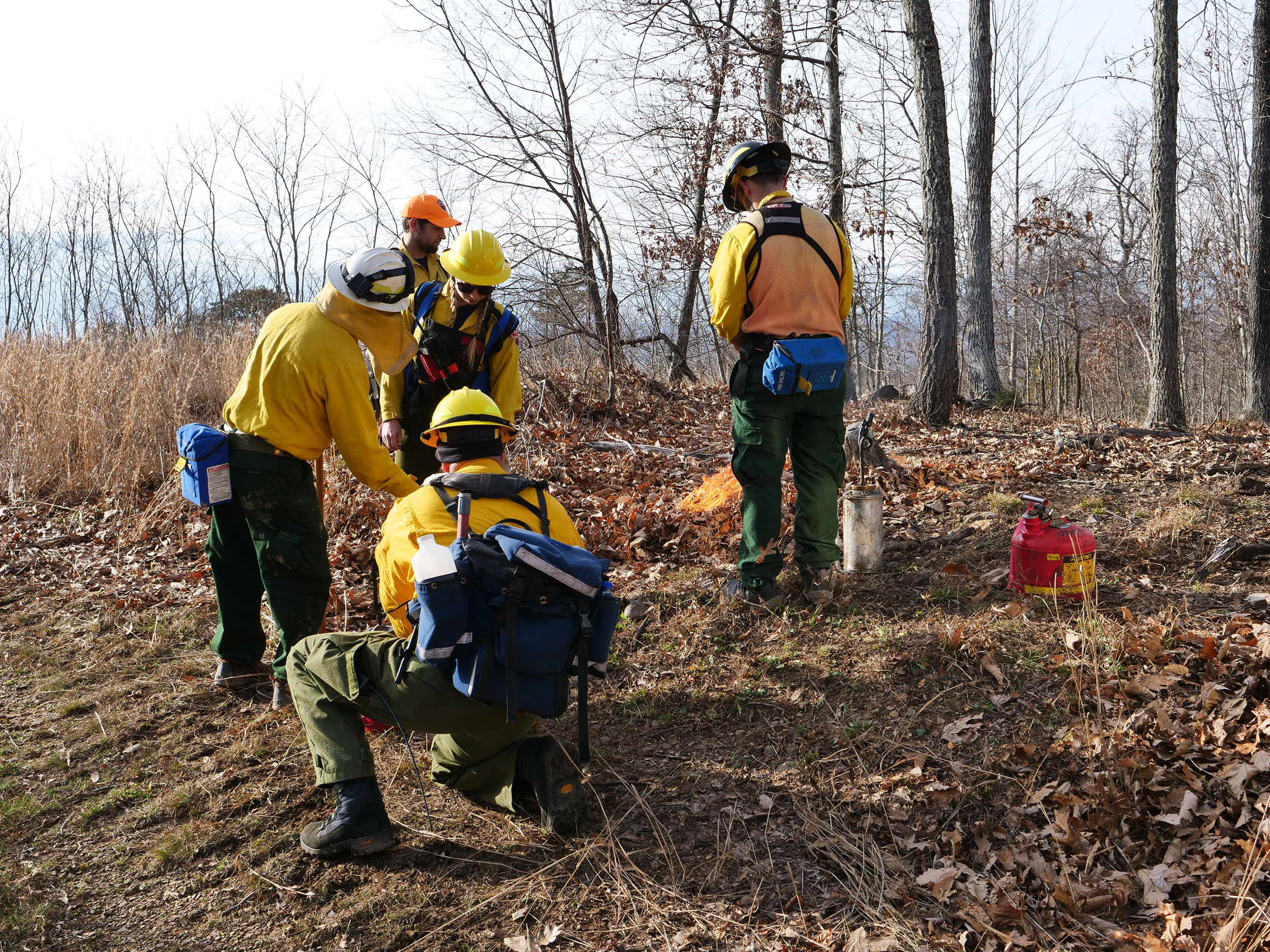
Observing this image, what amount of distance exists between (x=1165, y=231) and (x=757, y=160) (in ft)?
29.9

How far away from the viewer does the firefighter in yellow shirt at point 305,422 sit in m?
3.70

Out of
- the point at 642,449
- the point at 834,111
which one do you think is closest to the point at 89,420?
the point at 642,449

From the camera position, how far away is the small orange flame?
20.0ft

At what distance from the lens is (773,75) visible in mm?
11430

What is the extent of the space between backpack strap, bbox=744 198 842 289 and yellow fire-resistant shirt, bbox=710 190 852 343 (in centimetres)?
1

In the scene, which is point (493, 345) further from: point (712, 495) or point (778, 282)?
point (712, 495)

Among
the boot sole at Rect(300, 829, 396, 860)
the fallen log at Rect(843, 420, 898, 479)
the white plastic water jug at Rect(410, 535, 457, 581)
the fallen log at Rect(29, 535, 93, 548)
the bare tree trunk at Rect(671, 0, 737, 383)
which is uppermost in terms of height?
the bare tree trunk at Rect(671, 0, 737, 383)

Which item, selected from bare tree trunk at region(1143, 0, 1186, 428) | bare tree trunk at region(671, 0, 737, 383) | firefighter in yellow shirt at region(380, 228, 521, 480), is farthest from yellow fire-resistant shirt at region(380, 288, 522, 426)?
bare tree trunk at region(1143, 0, 1186, 428)

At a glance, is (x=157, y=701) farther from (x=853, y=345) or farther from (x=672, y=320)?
(x=853, y=345)

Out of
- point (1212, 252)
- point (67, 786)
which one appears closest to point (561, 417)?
point (67, 786)

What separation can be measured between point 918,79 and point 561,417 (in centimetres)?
590

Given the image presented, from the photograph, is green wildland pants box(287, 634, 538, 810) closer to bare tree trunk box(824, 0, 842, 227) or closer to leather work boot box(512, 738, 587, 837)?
leather work boot box(512, 738, 587, 837)

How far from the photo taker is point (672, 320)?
52.8 ft

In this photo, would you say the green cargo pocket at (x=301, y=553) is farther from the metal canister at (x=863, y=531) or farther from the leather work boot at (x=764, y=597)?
the metal canister at (x=863, y=531)
